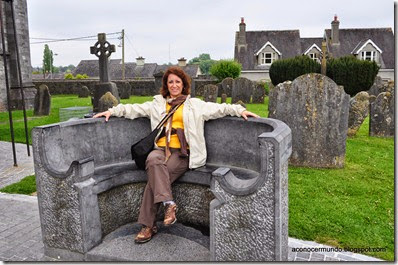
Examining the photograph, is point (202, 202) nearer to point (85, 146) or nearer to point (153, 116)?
point (153, 116)

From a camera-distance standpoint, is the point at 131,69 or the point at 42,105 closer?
the point at 42,105

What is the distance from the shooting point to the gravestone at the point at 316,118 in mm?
7203

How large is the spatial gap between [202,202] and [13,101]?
17605mm

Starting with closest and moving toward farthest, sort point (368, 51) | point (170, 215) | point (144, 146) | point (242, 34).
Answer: point (170, 215) → point (144, 146) → point (368, 51) → point (242, 34)

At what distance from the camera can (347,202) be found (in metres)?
5.54

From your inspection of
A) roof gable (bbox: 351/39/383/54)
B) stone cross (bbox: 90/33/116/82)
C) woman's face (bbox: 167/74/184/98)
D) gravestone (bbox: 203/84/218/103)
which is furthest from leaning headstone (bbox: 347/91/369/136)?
roof gable (bbox: 351/39/383/54)

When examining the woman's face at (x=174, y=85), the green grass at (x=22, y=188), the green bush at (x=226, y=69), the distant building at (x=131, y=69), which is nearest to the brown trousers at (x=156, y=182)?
the woman's face at (x=174, y=85)

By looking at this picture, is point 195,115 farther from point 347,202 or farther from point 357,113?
point 357,113

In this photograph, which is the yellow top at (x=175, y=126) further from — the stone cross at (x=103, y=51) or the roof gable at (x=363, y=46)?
the roof gable at (x=363, y=46)

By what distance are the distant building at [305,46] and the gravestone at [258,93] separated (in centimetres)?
1794

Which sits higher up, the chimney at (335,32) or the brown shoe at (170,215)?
the chimney at (335,32)

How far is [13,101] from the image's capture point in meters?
19.1

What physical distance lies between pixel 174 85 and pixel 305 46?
130 ft

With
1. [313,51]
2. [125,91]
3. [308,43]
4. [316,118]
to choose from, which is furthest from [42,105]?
[308,43]
